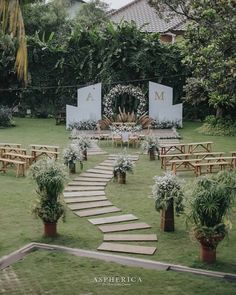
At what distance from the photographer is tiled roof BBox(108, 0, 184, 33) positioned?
32.3m

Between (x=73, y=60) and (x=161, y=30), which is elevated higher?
(x=161, y=30)

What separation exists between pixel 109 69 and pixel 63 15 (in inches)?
470

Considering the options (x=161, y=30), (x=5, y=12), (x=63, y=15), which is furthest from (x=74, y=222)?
(x=63, y=15)

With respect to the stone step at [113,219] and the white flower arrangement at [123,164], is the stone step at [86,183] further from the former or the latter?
the stone step at [113,219]

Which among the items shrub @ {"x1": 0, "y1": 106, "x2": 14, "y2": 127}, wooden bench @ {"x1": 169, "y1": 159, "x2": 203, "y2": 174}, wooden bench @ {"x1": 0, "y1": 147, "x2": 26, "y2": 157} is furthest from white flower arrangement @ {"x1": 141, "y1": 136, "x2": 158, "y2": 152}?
shrub @ {"x1": 0, "y1": 106, "x2": 14, "y2": 127}

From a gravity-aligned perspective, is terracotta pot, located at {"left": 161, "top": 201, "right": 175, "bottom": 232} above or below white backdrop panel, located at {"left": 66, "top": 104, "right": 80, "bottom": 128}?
below

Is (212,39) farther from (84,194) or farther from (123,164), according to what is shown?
(84,194)

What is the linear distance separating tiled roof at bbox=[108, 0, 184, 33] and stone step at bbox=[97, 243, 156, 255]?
987 inches

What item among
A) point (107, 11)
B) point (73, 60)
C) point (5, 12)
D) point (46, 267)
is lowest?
point (46, 267)

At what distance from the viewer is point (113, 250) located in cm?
771

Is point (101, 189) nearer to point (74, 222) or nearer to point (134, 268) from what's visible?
point (74, 222)

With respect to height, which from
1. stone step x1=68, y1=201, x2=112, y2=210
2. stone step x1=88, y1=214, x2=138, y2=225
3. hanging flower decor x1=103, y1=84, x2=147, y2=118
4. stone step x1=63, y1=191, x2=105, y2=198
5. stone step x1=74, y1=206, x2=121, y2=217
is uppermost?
hanging flower decor x1=103, y1=84, x2=147, y2=118

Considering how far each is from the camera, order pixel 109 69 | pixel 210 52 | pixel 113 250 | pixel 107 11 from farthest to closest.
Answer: pixel 107 11 → pixel 109 69 → pixel 210 52 → pixel 113 250

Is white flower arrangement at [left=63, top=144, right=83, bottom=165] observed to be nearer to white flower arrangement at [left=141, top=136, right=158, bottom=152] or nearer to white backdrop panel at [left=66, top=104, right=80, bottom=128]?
white flower arrangement at [left=141, top=136, right=158, bottom=152]
